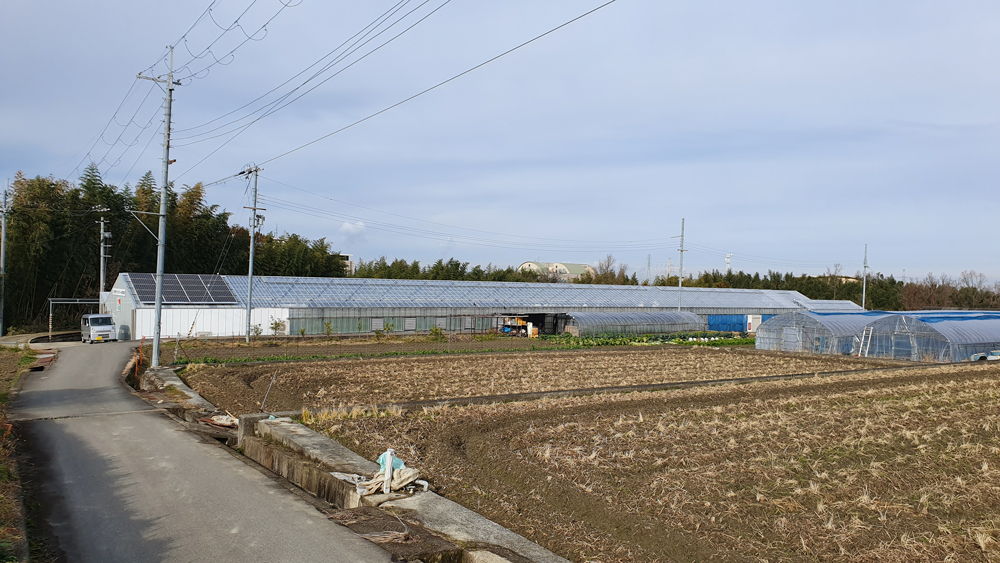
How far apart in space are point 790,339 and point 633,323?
1171 centimetres

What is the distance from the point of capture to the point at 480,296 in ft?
139

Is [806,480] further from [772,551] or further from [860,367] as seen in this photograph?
[860,367]

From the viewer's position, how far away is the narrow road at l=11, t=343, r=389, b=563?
19.0 feet

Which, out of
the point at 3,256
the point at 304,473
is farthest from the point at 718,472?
the point at 3,256

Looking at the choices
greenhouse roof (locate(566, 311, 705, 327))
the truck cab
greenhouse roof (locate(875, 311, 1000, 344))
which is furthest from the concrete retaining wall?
greenhouse roof (locate(566, 311, 705, 327))

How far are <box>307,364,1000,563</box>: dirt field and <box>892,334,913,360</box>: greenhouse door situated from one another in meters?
14.9

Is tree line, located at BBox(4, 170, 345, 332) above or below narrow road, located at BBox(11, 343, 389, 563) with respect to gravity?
above

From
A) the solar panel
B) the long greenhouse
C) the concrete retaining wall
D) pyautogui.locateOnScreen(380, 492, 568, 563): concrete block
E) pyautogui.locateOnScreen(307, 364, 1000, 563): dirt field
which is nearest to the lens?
pyautogui.locateOnScreen(380, 492, 568, 563): concrete block

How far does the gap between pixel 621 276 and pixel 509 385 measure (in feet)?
251

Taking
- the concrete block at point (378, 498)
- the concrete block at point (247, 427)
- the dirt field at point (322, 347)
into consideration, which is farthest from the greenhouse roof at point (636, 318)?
the concrete block at point (378, 498)

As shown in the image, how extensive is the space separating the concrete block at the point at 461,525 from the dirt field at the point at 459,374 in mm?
7433

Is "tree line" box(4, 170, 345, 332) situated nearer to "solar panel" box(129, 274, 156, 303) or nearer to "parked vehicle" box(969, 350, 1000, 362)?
"solar panel" box(129, 274, 156, 303)

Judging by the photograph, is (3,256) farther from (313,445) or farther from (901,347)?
(901,347)

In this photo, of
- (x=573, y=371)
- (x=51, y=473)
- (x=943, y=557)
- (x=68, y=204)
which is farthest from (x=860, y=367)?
(x=68, y=204)
